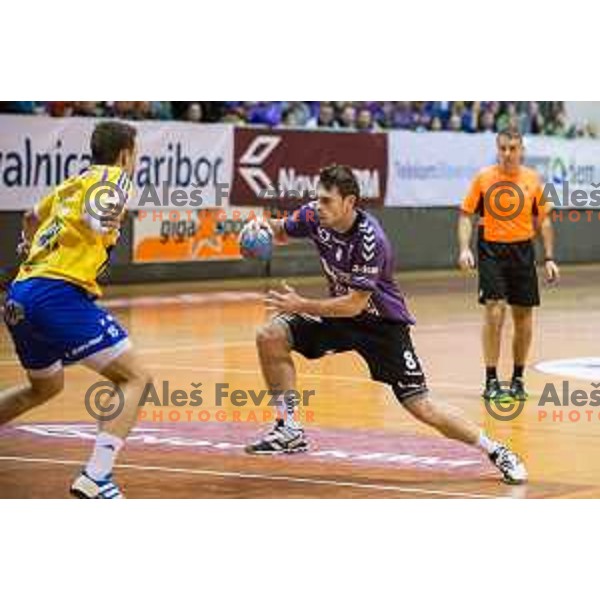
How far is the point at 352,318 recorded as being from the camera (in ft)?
37.4

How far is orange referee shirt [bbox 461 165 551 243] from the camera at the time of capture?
49.4 feet

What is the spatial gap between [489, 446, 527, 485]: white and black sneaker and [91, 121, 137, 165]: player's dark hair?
9.76 feet

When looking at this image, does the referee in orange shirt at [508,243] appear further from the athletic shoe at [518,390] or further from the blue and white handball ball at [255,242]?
the blue and white handball ball at [255,242]

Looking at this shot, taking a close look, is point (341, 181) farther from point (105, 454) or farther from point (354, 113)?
point (354, 113)

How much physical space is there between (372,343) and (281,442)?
116 cm

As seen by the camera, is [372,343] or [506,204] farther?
[506,204]

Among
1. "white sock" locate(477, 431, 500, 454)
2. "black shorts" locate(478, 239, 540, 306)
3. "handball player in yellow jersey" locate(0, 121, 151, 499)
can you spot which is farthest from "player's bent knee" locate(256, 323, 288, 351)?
"black shorts" locate(478, 239, 540, 306)

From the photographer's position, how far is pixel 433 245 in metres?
32.7

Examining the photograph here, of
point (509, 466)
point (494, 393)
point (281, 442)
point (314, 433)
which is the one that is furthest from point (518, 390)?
point (509, 466)

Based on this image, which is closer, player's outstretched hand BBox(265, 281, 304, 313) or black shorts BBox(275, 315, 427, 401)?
player's outstretched hand BBox(265, 281, 304, 313)

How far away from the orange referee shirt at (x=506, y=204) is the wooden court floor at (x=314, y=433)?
1415mm

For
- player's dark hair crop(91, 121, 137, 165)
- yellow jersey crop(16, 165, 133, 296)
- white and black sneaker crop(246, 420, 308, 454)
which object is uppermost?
player's dark hair crop(91, 121, 137, 165)

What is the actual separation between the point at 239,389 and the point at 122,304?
8697 millimetres

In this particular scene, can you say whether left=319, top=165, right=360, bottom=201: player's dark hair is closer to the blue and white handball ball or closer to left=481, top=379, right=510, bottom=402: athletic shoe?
the blue and white handball ball
